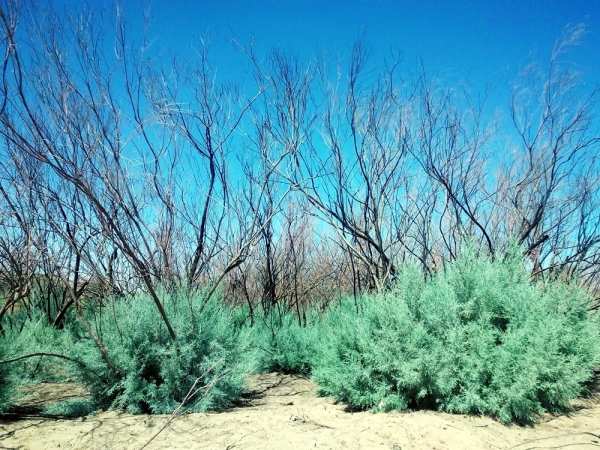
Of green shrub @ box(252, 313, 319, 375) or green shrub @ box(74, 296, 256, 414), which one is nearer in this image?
green shrub @ box(74, 296, 256, 414)

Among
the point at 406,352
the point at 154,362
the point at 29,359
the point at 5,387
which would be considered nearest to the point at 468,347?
the point at 406,352

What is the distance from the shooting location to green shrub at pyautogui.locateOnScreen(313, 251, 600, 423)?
4.29 meters

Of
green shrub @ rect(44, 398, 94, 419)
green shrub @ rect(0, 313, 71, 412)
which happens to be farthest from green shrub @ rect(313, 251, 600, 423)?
green shrub @ rect(0, 313, 71, 412)

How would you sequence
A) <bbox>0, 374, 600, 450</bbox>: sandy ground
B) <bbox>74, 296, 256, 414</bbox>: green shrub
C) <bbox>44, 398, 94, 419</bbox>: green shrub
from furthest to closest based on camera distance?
<bbox>74, 296, 256, 414</bbox>: green shrub → <bbox>44, 398, 94, 419</bbox>: green shrub → <bbox>0, 374, 600, 450</bbox>: sandy ground

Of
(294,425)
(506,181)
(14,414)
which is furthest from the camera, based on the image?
(506,181)

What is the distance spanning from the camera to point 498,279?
500cm

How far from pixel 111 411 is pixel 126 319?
93cm

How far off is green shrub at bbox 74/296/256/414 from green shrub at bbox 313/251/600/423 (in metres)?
1.29

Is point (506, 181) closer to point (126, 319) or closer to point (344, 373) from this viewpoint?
point (344, 373)

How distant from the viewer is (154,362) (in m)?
4.87

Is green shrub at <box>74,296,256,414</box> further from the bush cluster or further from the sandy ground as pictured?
the sandy ground

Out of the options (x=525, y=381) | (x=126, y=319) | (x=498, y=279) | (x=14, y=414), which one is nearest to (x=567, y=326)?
(x=498, y=279)

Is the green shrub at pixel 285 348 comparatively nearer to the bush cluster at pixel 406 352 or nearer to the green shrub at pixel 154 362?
the bush cluster at pixel 406 352

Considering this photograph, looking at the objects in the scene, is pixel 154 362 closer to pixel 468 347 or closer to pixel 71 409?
pixel 71 409
